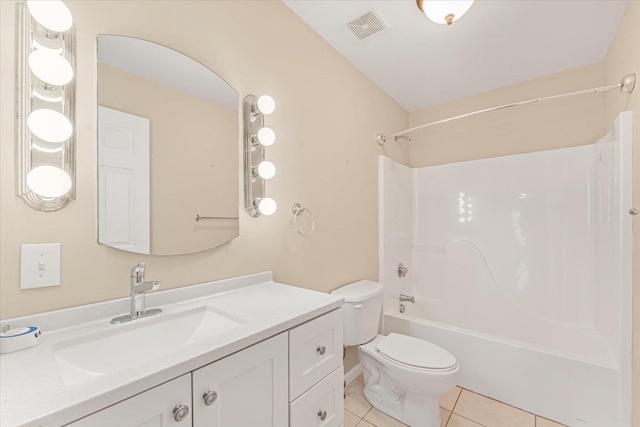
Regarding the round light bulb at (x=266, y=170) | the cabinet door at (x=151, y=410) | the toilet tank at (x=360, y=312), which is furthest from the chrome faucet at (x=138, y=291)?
the toilet tank at (x=360, y=312)

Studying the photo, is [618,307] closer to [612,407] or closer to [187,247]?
[612,407]

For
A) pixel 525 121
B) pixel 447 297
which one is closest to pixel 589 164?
pixel 525 121

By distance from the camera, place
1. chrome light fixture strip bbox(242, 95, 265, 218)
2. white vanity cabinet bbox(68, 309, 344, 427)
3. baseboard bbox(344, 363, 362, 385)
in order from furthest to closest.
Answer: baseboard bbox(344, 363, 362, 385)
chrome light fixture strip bbox(242, 95, 265, 218)
white vanity cabinet bbox(68, 309, 344, 427)

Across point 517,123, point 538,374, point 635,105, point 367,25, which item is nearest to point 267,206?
point 367,25

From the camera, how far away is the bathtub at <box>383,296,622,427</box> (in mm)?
1555

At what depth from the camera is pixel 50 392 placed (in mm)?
527

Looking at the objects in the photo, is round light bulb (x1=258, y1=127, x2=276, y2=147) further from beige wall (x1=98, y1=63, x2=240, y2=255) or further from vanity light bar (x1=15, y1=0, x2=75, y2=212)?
vanity light bar (x1=15, y1=0, x2=75, y2=212)

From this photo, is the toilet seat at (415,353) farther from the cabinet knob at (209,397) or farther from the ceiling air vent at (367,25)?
the ceiling air vent at (367,25)

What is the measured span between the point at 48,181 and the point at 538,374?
2567 millimetres

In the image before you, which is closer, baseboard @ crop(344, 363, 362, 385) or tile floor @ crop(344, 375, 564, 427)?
tile floor @ crop(344, 375, 564, 427)

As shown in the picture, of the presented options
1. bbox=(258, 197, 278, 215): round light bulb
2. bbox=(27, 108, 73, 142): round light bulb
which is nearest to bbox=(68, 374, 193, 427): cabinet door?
bbox=(27, 108, 73, 142): round light bulb

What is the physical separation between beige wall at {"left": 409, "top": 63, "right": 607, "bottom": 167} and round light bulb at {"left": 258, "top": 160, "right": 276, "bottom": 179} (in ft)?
7.04

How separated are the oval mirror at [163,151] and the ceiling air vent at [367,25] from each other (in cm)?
98

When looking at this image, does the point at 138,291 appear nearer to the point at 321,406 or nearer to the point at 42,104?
the point at 42,104
